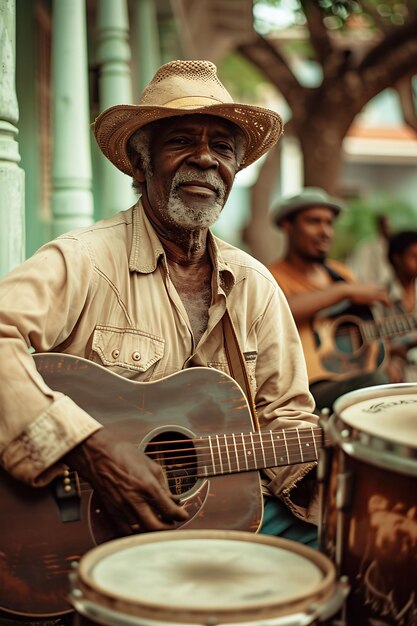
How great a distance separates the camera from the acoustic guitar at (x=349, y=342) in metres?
5.91

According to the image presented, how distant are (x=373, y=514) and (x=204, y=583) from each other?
418mm

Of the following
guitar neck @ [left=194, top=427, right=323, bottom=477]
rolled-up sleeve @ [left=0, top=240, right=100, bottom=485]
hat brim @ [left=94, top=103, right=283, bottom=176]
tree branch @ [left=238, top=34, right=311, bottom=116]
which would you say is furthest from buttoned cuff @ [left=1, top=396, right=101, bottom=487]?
tree branch @ [left=238, top=34, right=311, bottom=116]

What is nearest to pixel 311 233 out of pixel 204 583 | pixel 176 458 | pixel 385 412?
pixel 176 458

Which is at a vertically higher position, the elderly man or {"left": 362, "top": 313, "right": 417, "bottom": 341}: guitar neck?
the elderly man

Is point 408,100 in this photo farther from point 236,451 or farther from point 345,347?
point 236,451

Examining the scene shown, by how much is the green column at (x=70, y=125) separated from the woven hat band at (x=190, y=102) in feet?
4.98

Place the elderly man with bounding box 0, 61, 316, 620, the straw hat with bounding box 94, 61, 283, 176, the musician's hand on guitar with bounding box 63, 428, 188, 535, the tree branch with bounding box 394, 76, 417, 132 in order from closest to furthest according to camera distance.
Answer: the musician's hand on guitar with bounding box 63, 428, 188, 535, the elderly man with bounding box 0, 61, 316, 620, the straw hat with bounding box 94, 61, 283, 176, the tree branch with bounding box 394, 76, 417, 132

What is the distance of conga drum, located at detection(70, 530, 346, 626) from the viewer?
1609 mm

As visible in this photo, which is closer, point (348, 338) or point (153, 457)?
point (153, 457)

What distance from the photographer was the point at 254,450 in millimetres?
2803

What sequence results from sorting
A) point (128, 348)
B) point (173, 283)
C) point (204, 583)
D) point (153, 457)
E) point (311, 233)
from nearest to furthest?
point (204, 583) < point (153, 457) < point (128, 348) < point (173, 283) < point (311, 233)

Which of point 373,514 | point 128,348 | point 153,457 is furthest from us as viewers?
point 128,348

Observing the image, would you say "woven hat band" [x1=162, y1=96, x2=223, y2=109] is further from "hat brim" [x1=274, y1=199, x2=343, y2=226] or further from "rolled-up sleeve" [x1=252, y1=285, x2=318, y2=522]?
"hat brim" [x1=274, y1=199, x2=343, y2=226]

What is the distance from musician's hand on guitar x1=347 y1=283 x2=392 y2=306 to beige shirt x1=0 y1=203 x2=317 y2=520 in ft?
9.30
